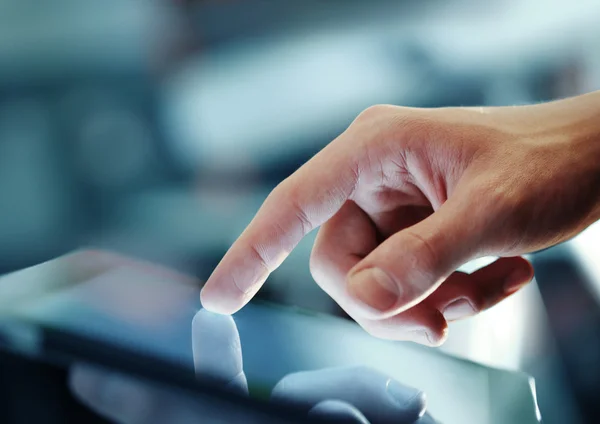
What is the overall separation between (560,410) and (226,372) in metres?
0.55

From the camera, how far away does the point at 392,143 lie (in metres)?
0.71

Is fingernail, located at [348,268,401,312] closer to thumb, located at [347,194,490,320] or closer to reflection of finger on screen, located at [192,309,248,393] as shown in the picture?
thumb, located at [347,194,490,320]

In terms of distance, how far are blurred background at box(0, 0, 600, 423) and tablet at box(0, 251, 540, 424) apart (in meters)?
0.51

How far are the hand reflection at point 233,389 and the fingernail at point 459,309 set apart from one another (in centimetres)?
18

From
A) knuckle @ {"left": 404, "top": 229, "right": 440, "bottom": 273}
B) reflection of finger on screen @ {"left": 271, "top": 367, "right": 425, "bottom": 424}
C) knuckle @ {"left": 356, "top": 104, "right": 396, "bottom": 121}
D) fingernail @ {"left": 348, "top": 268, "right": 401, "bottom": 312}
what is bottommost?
reflection of finger on screen @ {"left": 271, "top": 367, "right": 425, "bottom": 424}

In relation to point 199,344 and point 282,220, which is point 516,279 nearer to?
point 282,220

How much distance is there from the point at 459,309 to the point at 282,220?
0.32 m

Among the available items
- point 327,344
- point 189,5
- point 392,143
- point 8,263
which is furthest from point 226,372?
point 189,5

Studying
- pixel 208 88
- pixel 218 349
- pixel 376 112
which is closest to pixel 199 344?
pixel 218 349

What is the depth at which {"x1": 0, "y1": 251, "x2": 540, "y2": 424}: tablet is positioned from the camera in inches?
23.4

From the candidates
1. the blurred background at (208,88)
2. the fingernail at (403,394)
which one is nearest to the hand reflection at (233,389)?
the fingernail at (403,394)

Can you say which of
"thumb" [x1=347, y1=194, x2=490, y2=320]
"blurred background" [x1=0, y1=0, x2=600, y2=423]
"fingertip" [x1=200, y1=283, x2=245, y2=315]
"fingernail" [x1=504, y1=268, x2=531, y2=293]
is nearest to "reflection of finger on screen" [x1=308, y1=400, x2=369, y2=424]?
"thumb" [x1=347, y1=194, x2=490, y2=320]

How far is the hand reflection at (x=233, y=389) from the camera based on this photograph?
0.54 meters

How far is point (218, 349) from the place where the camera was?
2.26 feet
